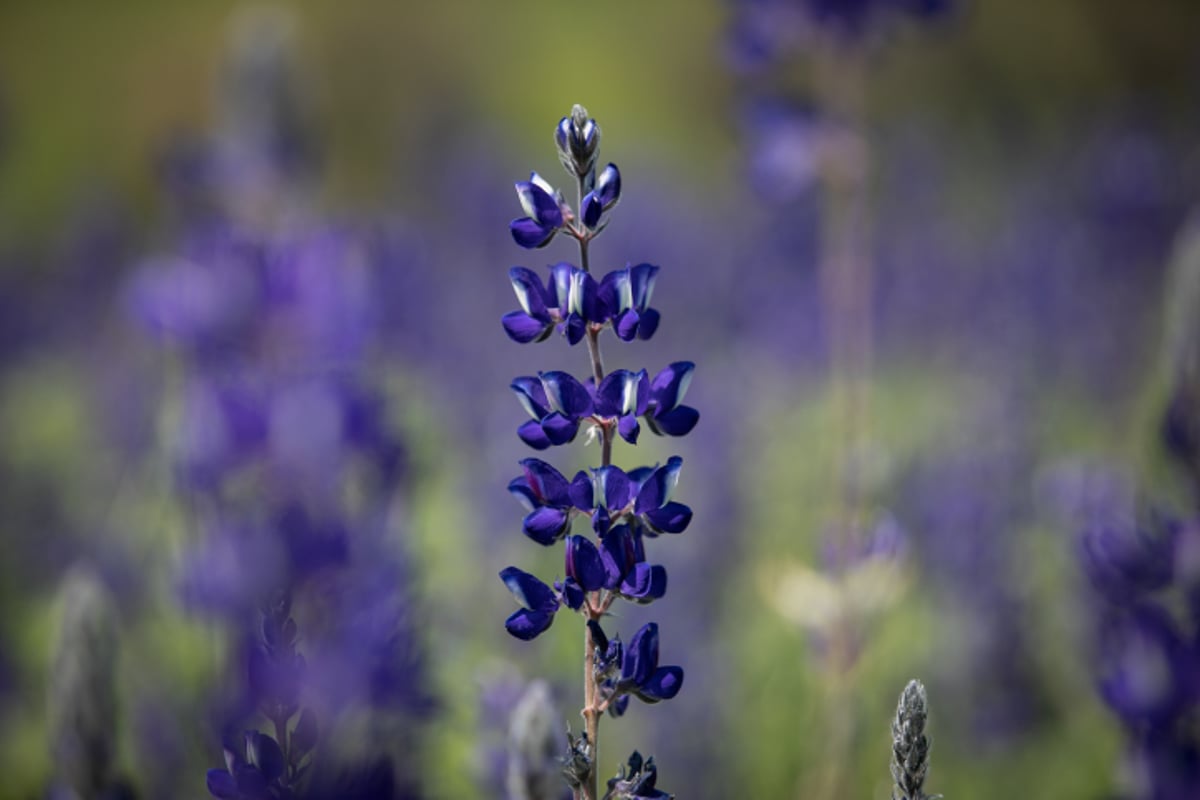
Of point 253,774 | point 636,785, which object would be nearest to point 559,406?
point 636,785

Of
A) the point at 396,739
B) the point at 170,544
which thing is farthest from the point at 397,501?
the point at 170,544

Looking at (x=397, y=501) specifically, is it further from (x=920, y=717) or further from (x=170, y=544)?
(x=170, y=544)

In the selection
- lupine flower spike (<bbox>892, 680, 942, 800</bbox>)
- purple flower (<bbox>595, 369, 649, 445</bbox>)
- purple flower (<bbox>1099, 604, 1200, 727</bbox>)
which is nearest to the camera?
purple flower (<bbox>595, 369, 649, 445</bbox>)

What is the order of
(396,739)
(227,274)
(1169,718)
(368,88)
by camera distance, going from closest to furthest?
(396,739) < (1169,718) < (227,274) < (368,88)

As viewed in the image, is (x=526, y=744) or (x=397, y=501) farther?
(x=397, y=501)

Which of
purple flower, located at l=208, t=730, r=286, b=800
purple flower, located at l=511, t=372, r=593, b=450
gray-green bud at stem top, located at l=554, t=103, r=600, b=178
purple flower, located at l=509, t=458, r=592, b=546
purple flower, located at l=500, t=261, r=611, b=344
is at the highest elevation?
gray-green bud at stem top, located at l=554, t=103, r=600, b=178

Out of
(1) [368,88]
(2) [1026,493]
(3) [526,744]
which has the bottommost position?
(3) [526,744]

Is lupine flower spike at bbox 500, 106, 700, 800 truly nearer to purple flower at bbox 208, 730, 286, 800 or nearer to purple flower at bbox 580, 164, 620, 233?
purple flower at bbox 580, 164, 620, 233

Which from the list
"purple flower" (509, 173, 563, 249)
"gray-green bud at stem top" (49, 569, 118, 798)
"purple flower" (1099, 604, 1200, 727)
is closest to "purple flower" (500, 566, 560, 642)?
"purple flower" (509, 173, 563, 249)
